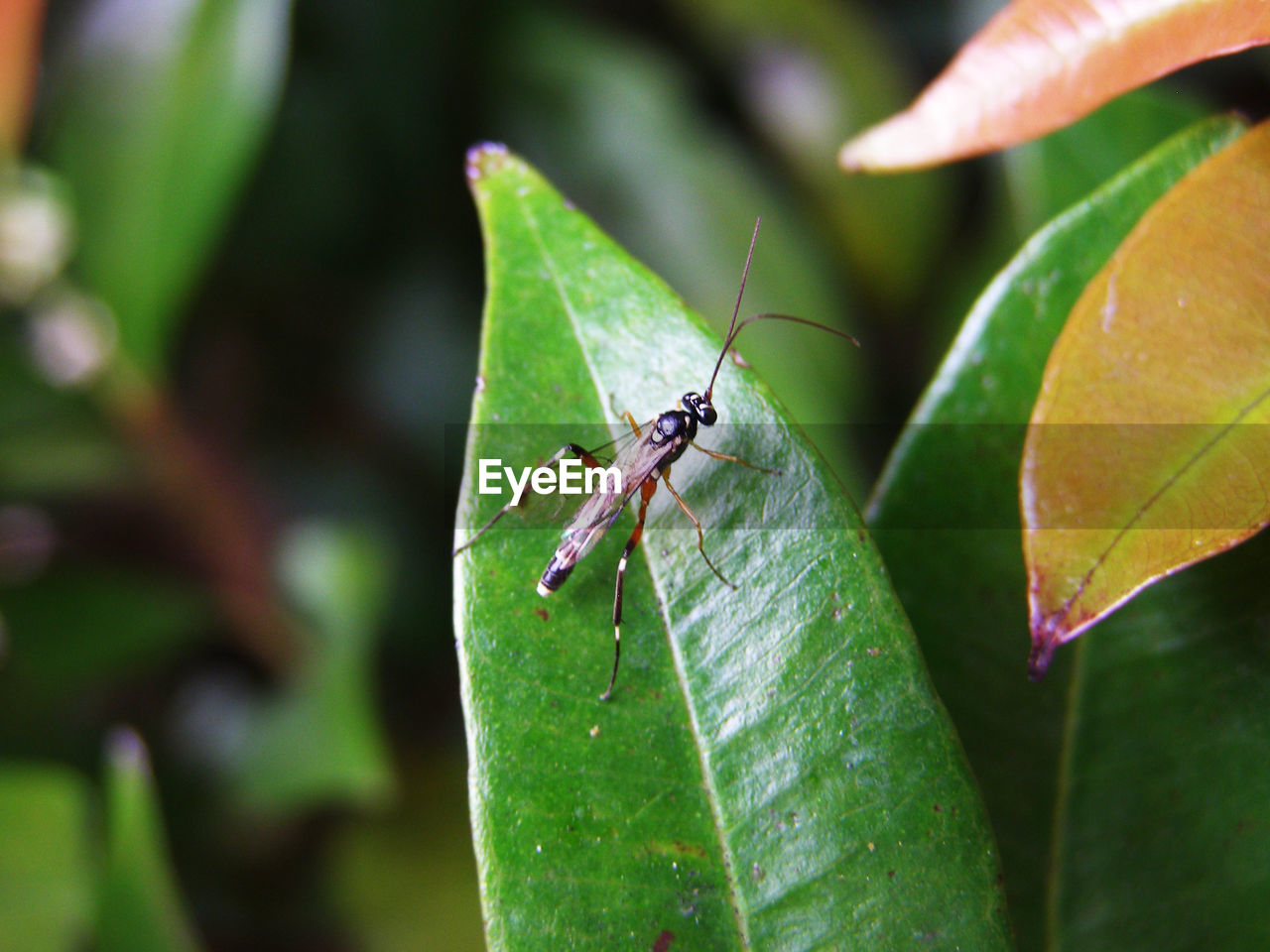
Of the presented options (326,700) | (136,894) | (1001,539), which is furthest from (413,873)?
(1001,539)

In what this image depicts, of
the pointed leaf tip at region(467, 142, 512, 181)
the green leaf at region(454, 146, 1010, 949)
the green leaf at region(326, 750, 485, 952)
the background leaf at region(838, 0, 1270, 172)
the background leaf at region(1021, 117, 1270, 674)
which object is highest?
the pointed leaf tip at region(467, 142, 512, 181)

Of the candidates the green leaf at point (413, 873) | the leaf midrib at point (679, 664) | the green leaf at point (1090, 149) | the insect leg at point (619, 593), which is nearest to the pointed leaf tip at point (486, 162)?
the leaf midrib at point (679, 664)

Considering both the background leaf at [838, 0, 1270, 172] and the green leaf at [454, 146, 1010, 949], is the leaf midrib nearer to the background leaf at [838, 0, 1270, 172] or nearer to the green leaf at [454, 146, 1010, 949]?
the green leaf at [454, 146, 1010, 949]

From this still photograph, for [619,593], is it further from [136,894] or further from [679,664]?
[136,894]

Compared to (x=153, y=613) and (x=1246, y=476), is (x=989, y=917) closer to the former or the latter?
(x=1246, y=476)

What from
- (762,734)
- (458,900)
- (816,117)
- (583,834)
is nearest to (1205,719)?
(762,734)

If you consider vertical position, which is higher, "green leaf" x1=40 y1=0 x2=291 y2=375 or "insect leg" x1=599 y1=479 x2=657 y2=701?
"green leaf" x1=40 y1=0 x2=291 y2=375

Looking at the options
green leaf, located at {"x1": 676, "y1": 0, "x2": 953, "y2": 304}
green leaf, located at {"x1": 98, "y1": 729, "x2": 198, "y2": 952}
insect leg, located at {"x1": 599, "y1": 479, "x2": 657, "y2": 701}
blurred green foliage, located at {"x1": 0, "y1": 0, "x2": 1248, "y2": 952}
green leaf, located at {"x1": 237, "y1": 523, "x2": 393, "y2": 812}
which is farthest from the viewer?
green leaf, located at {"x1": 676, "y1": 0, "x2": 953, "y2": 304}

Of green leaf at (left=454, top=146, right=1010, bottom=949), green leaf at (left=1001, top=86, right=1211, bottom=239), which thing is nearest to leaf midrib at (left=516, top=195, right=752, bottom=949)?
green leaf at (left=454, top=146, right=1010, bottom=949)
